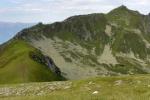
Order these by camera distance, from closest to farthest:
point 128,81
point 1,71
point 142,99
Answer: point 142,99
point 128,81
point 1,71

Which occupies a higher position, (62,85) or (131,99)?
(131,99)

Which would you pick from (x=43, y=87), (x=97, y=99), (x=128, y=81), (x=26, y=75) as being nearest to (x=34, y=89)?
(x=43, y=87)

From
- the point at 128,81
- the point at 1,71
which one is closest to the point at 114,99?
the point at 128,81

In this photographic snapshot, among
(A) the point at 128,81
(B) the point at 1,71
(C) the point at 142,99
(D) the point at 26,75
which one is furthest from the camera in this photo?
(B) the point at 1,71


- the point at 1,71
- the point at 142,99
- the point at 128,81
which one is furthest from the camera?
the point at 1,71

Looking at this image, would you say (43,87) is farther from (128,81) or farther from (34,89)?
(128,81)

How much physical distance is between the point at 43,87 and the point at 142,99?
39945mm

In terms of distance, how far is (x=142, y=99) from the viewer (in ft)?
63.1

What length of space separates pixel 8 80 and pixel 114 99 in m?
155

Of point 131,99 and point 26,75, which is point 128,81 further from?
point 26,75

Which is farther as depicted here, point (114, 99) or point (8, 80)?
point (8, 80)

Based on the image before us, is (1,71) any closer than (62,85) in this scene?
No

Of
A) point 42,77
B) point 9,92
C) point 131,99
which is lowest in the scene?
point 42,77

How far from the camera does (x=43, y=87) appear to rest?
5838 centimetres
